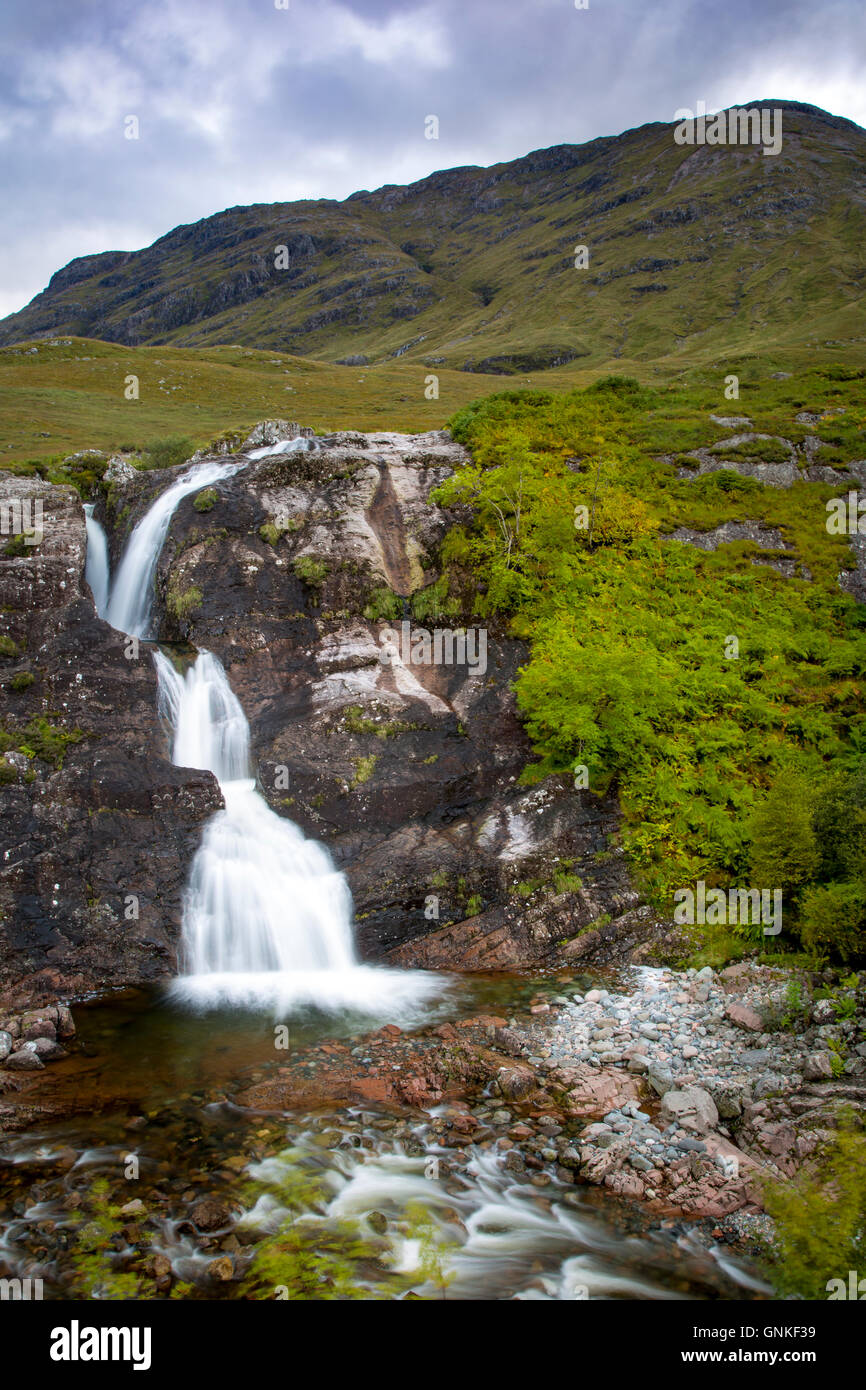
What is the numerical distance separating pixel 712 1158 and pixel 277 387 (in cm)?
9261

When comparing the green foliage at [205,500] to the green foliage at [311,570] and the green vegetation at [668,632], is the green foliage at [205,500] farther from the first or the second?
the green vegetation at [668,632]

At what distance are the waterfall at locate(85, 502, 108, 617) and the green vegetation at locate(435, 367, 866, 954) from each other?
503 inches

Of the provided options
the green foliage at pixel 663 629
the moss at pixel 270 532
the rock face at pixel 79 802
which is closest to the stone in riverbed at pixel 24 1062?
the rock face at pixel 79 802

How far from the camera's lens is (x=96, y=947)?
54.1 feet

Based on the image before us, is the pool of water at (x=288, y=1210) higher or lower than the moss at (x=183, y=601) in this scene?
lower

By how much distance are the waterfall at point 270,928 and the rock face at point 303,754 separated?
1.55 ft

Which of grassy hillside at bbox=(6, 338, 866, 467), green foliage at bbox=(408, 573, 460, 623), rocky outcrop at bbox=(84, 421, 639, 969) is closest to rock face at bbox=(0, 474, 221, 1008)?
rocky outcrop at bbox=(84, 421, 639, 969)

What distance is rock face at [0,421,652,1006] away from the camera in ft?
56.2

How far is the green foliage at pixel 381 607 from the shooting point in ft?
81.1

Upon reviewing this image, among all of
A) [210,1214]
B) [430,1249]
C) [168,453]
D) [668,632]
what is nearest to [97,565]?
[168,453]

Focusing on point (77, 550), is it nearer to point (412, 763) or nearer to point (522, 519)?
point (412, 763)

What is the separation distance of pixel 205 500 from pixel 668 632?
1730cm

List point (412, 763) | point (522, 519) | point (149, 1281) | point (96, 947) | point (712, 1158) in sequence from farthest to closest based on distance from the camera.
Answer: point (522, 519)
point (412, 763)
point (96, 947)
point (712, 1158)
point (149, 1281)
